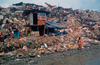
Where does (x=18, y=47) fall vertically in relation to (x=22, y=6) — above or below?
below

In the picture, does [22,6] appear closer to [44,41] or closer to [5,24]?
[5,24]

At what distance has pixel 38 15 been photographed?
1330 centimetres

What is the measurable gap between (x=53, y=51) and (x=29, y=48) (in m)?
2.49

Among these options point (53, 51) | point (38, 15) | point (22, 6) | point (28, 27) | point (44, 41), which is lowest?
point (53, 51)

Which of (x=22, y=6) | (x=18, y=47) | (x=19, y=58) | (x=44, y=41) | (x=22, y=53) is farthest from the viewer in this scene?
(x=22, y=6)

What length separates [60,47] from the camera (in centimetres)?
1066

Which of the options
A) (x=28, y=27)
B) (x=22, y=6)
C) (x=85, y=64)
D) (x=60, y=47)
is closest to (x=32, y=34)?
(x=28, y=27)

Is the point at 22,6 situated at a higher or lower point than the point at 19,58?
higher

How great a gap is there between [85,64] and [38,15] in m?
9.15

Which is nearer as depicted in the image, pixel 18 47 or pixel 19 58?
pixel 19 58

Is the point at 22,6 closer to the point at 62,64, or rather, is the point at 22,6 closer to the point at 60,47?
the point at 60,47

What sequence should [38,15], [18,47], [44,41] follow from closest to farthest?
[18,47] < [44,41] < [38,15]

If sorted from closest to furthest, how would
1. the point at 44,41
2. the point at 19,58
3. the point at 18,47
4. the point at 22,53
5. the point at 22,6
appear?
the point at 19,58 < the point at 22,53 < the point at 18,47 < the point at 44,41 < the point at 22,6

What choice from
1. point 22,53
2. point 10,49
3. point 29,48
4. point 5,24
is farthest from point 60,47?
point 5,24
